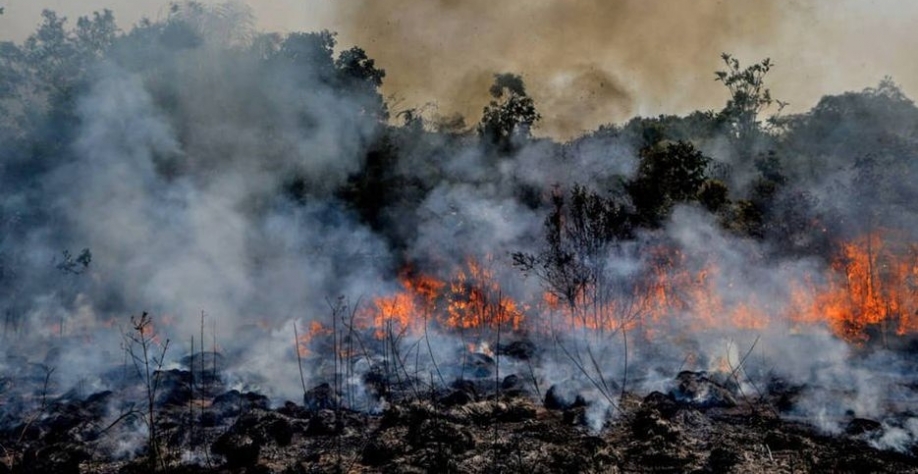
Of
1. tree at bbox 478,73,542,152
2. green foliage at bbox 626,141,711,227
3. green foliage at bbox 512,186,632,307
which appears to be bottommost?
green foliage at bbox 512,186,632,307

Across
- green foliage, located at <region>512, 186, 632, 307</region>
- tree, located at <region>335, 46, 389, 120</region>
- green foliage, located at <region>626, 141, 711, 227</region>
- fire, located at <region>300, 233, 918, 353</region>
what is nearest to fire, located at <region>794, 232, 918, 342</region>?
fire, located at <region>300, 233, 918, 353</region>

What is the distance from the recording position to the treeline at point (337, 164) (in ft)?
83.5

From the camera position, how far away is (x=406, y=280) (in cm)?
2780

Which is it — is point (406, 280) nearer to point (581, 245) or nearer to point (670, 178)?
point (581, 245)

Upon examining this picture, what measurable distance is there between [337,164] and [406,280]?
29.3 ft

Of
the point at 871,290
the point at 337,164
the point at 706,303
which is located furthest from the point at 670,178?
the point at 337,164

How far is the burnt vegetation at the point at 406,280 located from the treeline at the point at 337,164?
152 millimetres

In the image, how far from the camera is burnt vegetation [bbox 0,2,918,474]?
10.9 metres

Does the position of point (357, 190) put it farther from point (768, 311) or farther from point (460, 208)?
point (768, 311)

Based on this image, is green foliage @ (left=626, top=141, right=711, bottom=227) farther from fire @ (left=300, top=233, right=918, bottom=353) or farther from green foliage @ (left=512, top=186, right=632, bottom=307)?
green foliage @ (left=512, top=186, right=632, bottom=307)

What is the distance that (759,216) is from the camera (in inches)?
1062

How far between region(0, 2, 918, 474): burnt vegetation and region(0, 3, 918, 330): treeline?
15 centimetres

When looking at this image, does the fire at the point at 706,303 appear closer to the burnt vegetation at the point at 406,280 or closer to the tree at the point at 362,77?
the burnt vegetation at the point at 406,280

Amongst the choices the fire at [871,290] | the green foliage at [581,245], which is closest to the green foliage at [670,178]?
the green foliage at [581,245]
